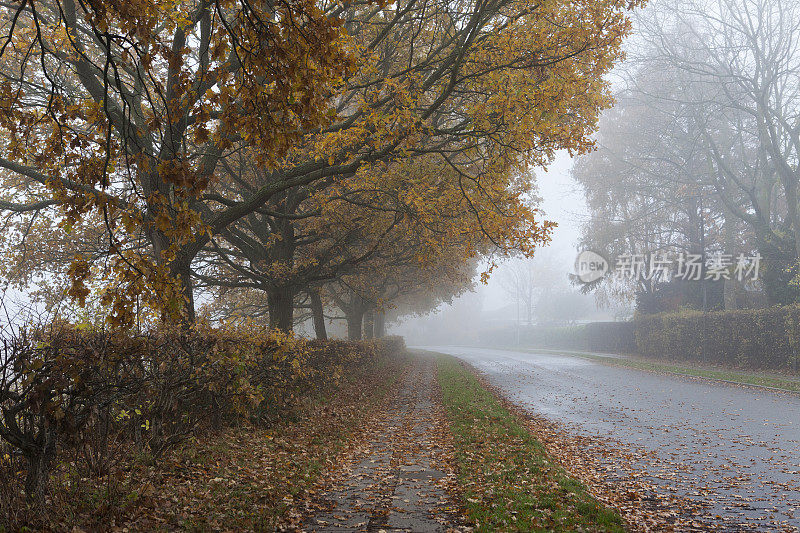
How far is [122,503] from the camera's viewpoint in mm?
4598

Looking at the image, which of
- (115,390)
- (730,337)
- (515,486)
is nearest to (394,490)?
(515,486)

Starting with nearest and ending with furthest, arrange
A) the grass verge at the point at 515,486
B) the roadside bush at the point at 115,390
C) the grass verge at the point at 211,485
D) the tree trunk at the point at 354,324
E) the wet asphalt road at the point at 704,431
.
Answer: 1. the roadside bush at the point at 115,390
2. the grass verge at the point at 211,485
3. the grass verge at the point at 515,486
4. the wet asphalt road at the point at 704,431
5. the tree trunk at the point at 354,324

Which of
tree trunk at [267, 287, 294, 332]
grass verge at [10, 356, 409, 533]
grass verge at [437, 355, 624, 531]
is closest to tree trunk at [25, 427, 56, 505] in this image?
grass verge at [10, 356, 409, 533]

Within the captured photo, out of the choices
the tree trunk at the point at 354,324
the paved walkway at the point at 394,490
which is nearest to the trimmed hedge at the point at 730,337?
the paved walkway at the point at 394,490

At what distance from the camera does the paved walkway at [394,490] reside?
502 centimetres

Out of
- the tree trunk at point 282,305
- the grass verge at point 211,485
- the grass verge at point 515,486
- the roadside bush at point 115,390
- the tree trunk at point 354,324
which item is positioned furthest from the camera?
the tree trunk at point 354,324

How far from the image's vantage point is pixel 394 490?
20.0 ft

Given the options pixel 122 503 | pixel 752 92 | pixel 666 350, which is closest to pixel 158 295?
pixel 122 503

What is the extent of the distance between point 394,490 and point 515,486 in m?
1.46

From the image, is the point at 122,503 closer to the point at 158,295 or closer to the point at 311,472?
the point at 158,295

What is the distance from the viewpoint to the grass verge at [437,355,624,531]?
16.4 ft

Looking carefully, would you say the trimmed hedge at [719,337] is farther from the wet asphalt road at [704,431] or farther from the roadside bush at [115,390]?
the roadside bush at [115,390]

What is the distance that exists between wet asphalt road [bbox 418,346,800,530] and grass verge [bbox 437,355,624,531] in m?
1.25

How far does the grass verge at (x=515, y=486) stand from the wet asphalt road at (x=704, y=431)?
125 cm
